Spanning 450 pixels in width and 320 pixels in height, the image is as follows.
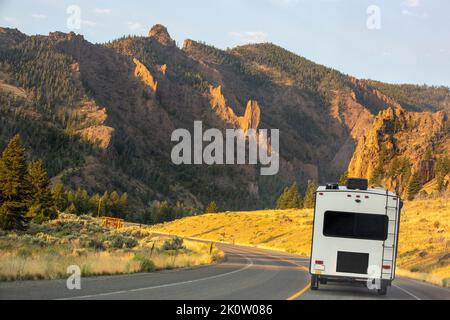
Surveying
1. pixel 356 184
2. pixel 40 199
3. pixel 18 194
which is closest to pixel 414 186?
pixel 40 199

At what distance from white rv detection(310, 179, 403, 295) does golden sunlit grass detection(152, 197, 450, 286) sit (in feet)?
36.0

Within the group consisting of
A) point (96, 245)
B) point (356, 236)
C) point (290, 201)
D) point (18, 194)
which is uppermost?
point (356, 236)

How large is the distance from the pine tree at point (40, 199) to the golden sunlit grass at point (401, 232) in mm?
22314

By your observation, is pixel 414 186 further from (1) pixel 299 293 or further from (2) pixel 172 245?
(1) pixel 299 293

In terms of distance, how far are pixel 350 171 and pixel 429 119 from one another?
23.8 metres

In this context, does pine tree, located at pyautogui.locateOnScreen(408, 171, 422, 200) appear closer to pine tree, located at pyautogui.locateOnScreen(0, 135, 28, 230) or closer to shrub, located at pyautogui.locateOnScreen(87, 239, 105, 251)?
pine tree, located at pyautogui.locateOnScreen(0, 135, 28, 230)

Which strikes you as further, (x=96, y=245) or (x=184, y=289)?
(x=96, y=245)

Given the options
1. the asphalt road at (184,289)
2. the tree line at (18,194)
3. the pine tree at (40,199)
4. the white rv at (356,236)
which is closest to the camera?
the asphalt road at (184,289)

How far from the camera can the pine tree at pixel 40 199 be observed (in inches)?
2795

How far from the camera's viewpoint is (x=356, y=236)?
19062 millimetres

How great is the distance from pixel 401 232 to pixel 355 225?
40848 mm

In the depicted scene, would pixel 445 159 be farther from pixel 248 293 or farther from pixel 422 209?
pixel 248 293

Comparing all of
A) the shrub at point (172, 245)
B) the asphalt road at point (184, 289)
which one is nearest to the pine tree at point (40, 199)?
the shrub at point (172, 245)

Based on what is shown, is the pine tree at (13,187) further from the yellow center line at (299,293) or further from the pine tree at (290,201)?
the pine tree at (290,201)
